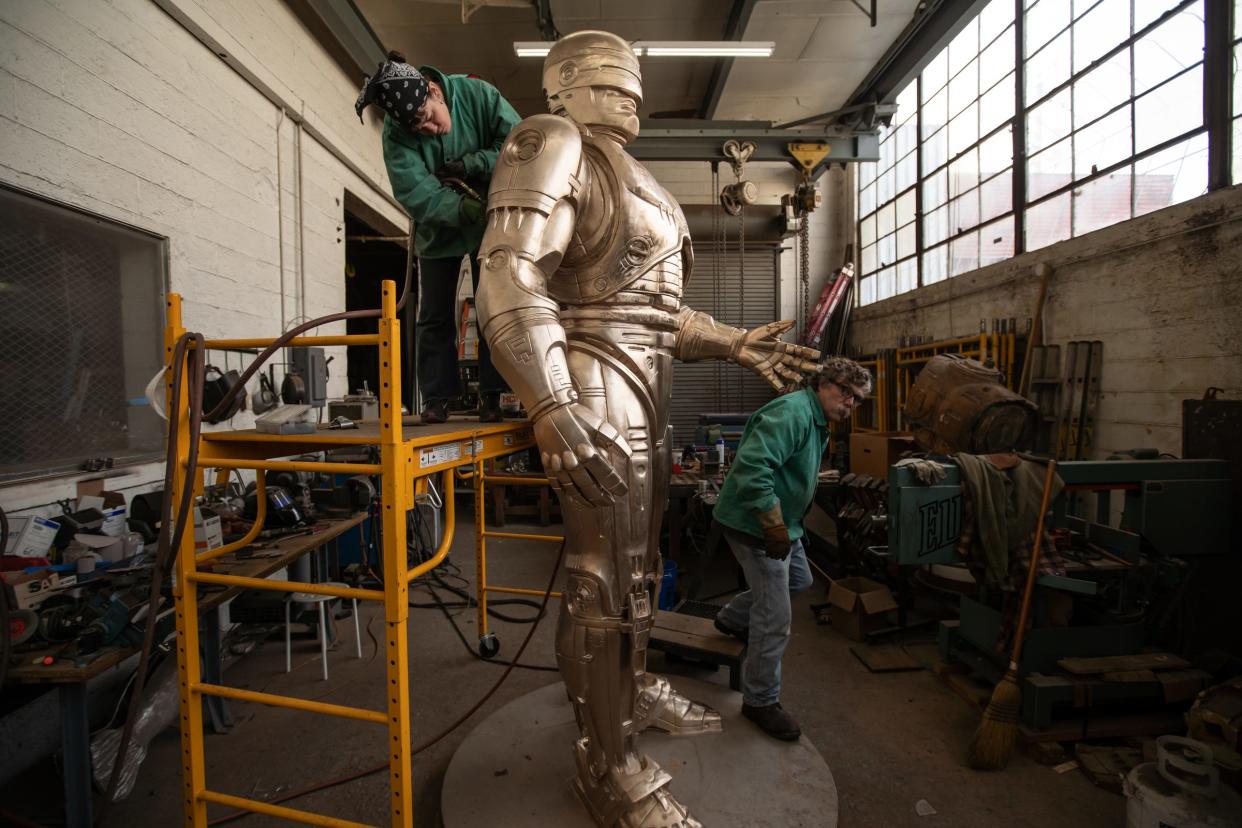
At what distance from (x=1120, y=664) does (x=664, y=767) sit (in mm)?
2007

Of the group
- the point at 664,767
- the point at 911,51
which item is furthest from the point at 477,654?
the point at 911,51

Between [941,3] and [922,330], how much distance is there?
10.2 ft

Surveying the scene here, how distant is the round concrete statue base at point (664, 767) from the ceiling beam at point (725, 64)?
546 cm

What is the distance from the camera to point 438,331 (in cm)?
235

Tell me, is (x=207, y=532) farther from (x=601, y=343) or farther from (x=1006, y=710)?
(x=1006, y=710)

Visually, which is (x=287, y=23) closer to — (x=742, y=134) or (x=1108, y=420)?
(x=742, y=134)

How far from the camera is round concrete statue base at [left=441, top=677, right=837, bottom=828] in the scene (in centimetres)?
184

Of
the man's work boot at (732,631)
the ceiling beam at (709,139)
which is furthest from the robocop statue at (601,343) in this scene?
the ceiling beam at (709,139)

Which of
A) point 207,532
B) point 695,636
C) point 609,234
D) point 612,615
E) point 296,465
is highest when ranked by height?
point 609,234

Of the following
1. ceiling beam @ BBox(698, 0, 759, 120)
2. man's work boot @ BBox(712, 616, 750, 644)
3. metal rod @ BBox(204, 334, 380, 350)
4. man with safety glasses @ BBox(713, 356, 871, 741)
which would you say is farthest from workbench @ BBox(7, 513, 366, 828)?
ceiling beam @ BBox(698, 0, 759, 120)

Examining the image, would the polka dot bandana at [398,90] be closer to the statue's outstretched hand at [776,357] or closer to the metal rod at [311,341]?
the metal rod at [311,341]

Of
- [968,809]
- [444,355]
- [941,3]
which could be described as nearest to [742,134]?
[941,3]

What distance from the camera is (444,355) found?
7.78 feet

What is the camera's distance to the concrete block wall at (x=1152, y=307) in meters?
3.11
